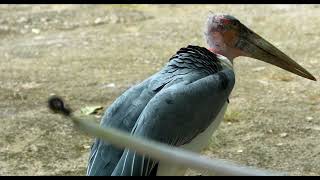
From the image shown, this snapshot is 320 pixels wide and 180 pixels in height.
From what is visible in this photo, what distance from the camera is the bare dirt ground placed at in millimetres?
4141

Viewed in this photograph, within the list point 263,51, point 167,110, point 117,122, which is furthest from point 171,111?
point 263,51

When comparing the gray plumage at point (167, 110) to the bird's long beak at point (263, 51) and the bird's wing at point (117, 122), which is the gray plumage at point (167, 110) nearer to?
the bird's wing at point (117, 122)

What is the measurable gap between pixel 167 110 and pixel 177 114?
0.06 metres

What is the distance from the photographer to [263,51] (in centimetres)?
386

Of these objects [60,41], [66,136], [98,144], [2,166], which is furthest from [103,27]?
[98,144]

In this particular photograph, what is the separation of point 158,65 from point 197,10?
2.20 metres

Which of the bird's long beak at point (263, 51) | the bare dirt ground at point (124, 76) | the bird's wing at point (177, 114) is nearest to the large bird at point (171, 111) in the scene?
the bird's wing at point (177, 114)

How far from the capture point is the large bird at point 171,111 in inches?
107

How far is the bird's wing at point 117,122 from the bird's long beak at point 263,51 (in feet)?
3.31

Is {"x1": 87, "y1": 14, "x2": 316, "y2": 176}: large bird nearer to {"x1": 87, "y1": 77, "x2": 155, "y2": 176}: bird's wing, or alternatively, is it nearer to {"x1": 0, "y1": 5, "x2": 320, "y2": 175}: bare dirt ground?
{"x1": 87, "y1": 77, "x2": 155, "y2": 176}: bird's wing

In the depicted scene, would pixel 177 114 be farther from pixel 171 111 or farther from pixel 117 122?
pixel 117 122

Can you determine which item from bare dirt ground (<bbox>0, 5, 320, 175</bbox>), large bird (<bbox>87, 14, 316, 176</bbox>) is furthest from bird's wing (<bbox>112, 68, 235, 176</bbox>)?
bare dirt ground (<bbox>0, 5, 320, 175</bbox>)

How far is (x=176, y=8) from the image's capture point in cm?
819
